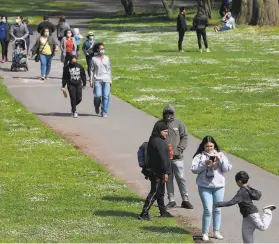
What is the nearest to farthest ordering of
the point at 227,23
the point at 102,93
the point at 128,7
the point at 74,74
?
the point at 74,74
the point at 102,93
the point at 227,23
the point at 128,7

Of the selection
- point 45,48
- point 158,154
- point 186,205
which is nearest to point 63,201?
point 186,205

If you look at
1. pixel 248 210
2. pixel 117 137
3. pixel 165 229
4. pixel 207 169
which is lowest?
pixel 117 137

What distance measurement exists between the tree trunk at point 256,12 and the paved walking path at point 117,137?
1542 centimetres

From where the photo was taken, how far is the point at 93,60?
2219 cm

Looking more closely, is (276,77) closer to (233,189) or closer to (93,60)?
(93,60)

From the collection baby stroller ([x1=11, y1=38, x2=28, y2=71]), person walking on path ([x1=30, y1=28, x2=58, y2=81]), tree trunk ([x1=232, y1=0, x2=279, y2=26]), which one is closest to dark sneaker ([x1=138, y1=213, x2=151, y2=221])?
person walking on path ([x1=30, y1=28, x2=58, y2=81])

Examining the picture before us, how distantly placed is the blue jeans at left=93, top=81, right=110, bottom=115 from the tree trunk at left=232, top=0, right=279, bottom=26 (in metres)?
22.7

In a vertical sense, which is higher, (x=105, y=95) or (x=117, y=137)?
(x=105, y=95)

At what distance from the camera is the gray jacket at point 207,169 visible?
12.5 meters

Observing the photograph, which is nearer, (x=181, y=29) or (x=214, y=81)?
(x=214, y=81)

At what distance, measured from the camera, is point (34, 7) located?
2672 inches

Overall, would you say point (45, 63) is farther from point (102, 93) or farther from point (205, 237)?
point (205, 237)

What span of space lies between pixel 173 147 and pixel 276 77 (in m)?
15.7

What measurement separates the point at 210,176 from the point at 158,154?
95 cm
